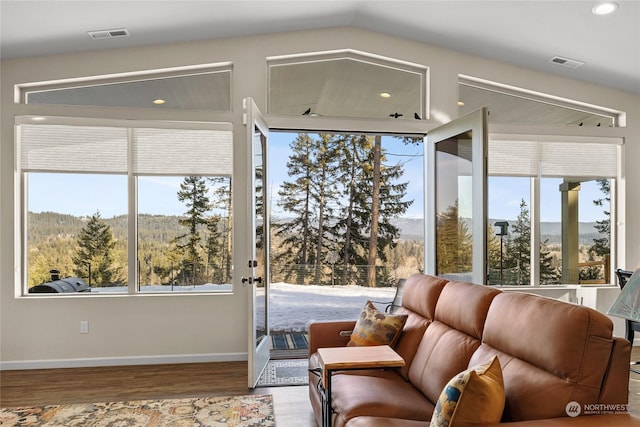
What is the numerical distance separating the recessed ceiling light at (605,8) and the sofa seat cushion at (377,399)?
3.28 meters

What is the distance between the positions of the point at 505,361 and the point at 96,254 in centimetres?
406

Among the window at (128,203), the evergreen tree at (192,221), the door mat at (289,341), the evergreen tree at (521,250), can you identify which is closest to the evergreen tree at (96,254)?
the window at (128,203)

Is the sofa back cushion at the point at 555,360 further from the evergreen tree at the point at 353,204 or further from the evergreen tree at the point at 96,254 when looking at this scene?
the evergreen tree at the point at 353,204

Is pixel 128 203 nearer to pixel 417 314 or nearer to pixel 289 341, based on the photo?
pixel 289 341

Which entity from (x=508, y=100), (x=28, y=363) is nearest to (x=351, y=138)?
(x=508, y=100)

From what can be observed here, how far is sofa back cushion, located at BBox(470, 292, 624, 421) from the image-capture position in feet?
5.71

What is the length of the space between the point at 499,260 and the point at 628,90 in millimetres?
2483

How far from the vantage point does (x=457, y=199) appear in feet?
15.0

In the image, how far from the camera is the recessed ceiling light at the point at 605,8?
3.78 meters

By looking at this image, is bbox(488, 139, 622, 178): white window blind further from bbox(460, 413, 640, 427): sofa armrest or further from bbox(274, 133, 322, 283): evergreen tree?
bbox(460, 413, 640, 427): sofa armrest

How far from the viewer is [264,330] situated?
4.66 meters

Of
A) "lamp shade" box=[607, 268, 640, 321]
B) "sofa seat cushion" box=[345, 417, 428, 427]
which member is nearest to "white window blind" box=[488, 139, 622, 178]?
"lamp shade" box=[607, 268, 640, 321]

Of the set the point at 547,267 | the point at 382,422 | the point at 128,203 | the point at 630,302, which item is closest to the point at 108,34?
the point at 128,203

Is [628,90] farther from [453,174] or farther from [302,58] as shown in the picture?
[302,58]
